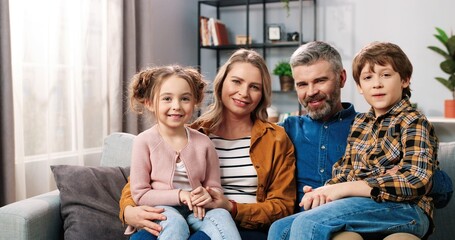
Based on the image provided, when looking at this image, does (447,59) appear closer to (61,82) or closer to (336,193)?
(61,82)

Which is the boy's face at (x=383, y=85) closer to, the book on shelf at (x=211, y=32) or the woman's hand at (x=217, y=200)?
the woman's hand at (x=217, y=200)

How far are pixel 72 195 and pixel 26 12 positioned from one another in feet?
5.04

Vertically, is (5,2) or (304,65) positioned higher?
(5,2)

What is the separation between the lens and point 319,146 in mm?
2180

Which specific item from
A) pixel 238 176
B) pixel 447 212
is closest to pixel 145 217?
pixel 238 176

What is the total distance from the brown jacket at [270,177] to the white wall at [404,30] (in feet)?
10.5

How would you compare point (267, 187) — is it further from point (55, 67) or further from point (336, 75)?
point (55, 67)

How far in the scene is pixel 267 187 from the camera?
2129 mm

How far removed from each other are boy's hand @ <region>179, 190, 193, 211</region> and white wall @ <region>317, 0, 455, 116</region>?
366cm

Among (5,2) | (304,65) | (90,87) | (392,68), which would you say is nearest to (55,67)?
(90,87)

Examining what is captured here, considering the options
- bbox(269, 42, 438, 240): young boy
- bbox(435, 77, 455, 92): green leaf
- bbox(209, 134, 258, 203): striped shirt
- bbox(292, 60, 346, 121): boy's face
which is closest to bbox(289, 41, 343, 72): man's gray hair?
bbox(292, 60, 346, 121): boy's face

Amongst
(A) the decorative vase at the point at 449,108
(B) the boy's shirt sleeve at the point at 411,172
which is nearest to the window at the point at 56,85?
(B) the boy's shirt sleeve at the point at 411,172

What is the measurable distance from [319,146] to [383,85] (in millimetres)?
445

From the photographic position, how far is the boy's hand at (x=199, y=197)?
1789 mm
